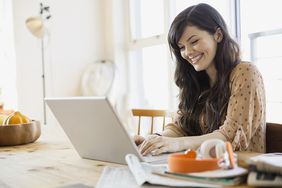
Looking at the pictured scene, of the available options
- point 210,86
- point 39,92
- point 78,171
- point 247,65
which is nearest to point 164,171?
point 78,171

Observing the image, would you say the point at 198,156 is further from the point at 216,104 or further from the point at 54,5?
the point at 54,5

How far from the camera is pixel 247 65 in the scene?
1.35 meters

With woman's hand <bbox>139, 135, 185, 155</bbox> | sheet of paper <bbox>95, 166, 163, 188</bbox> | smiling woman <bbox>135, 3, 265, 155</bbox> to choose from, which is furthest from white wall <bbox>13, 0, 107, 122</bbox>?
sheet of paper <bbox>95, 166, 163, 188</bbox>

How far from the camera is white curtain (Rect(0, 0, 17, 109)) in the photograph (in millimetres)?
3373

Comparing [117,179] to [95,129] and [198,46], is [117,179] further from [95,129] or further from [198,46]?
[198,46]

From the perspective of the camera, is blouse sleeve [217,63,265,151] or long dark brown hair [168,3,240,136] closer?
blouse sleeve [217,63,265,151]

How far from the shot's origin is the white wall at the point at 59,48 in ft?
11.3

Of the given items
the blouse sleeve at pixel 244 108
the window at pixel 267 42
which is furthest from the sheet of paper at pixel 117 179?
the window at pixel 267 42

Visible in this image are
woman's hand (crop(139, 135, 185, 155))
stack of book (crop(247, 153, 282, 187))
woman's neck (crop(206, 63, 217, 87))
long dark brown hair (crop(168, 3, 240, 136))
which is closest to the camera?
stack of book (crop(247, 153, 282, 187))

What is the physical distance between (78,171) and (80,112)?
0.52 ft

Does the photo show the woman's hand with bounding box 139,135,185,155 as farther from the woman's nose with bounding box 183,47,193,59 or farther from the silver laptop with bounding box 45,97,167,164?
the woman's nose with bounding box 183,47,193,59

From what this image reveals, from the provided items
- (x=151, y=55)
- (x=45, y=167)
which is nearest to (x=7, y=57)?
(x=151, y=55)

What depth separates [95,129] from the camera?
984 millimetres

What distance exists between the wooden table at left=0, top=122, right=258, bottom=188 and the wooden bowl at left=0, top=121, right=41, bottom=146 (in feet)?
0.18
